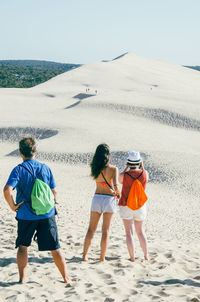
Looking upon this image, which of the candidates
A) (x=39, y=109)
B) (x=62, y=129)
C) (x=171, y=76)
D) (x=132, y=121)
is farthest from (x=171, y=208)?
(x=171, y=76)

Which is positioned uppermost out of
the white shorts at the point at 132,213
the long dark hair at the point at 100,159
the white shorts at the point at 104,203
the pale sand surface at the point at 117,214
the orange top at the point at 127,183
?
the long dark hair at the point at 100,159

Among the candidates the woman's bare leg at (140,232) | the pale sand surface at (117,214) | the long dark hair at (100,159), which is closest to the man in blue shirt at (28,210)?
the pale sand surface at (117,214)

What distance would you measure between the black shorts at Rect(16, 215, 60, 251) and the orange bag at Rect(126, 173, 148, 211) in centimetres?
123

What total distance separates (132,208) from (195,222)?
508 cm

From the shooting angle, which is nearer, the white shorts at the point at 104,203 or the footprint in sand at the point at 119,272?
the footprint in sand at the point at 119,272

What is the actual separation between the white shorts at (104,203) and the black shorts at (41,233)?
93cm

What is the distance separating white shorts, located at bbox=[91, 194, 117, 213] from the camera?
5176 millimetres

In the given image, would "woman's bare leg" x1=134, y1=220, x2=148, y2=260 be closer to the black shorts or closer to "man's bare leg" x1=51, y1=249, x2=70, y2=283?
"man's bare leg" x1=51, y1=249, x2=70, y2=283

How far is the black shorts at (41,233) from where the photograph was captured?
14.2ft

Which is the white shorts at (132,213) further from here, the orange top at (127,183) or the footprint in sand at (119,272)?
the footprint in sand at (119,272)

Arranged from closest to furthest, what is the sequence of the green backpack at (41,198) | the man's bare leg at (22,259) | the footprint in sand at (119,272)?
the green backpack at (41,198), the man's bare leg at (22,259), the footprint in sand at (119,272)

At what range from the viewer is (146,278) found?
4848 millimetres

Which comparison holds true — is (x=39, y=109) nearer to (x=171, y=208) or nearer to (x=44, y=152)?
(x=44, y=152)

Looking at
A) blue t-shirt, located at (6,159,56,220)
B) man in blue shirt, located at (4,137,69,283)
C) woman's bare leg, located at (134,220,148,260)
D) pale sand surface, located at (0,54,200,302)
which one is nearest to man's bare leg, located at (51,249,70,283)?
man in blue shirt, located at (4,137,69,283)
